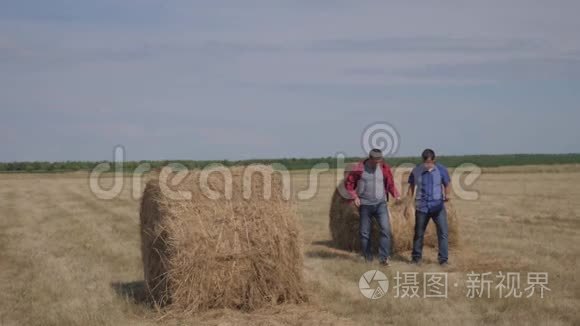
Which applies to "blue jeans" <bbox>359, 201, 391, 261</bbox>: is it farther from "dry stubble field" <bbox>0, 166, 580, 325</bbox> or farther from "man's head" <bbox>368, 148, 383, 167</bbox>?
"man's head" <bbox>368, 148, 383, 167</bbox>

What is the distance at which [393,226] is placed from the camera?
12711 millimetres

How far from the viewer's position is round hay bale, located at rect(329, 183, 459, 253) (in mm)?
12719

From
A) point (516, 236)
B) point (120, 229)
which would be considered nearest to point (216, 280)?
point (516, 236)

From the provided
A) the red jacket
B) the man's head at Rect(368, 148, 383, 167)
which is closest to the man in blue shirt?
the red jacket

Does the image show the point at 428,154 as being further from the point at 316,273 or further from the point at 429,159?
the point at 316,273

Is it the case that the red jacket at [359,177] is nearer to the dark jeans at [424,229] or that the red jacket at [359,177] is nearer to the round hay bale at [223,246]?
the dark jeans at [424,229]

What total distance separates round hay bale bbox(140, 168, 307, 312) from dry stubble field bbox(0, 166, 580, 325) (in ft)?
0.85

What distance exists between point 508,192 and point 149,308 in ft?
77.1

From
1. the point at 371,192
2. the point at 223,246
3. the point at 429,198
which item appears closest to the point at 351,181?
the point at 371,192

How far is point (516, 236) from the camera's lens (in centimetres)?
1475

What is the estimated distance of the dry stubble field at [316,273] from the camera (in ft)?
26.2

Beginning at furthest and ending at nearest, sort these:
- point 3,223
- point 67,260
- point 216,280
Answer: point 3,223 < point 67,260 < point 216,280

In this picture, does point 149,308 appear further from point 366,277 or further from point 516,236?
point 516,236

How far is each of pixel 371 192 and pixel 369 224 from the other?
550 millimetres
